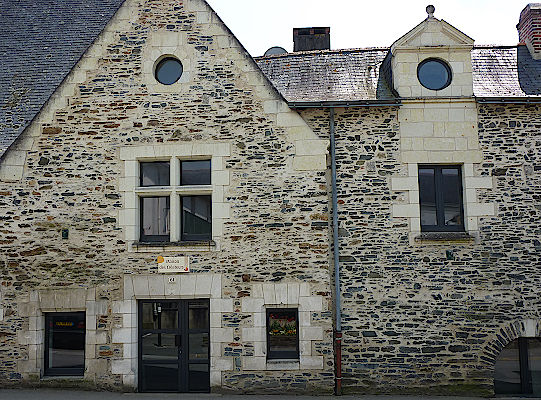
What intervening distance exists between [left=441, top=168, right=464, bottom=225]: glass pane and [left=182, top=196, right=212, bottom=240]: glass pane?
3.86 m

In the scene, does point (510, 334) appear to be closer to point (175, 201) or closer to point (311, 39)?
point (175, 201)

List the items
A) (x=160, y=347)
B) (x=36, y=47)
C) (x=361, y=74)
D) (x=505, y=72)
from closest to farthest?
1. (x=160, y=347)
2. (x=505, y=72)
3. (x=361, y=74)
4. (x=36, y=47)

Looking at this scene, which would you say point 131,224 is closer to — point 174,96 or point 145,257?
point 145,257

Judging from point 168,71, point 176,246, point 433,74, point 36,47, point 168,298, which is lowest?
point 168,298

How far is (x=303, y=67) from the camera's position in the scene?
10859 millimetres

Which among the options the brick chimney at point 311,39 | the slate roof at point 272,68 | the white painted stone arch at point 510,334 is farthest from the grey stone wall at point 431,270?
the brick chimney at point 311,39

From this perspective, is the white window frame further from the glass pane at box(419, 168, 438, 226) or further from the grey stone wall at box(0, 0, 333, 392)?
the glass pane at box(419, 168, 438, 226)

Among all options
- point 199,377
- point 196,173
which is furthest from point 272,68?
point 199,377

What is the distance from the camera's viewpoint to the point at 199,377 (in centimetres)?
911

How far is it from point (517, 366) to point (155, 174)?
6.60m

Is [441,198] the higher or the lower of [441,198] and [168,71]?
the lower

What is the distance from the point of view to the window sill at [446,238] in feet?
29.7

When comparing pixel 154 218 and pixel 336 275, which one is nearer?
pixel 336 275

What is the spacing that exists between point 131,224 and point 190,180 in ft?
3.93
